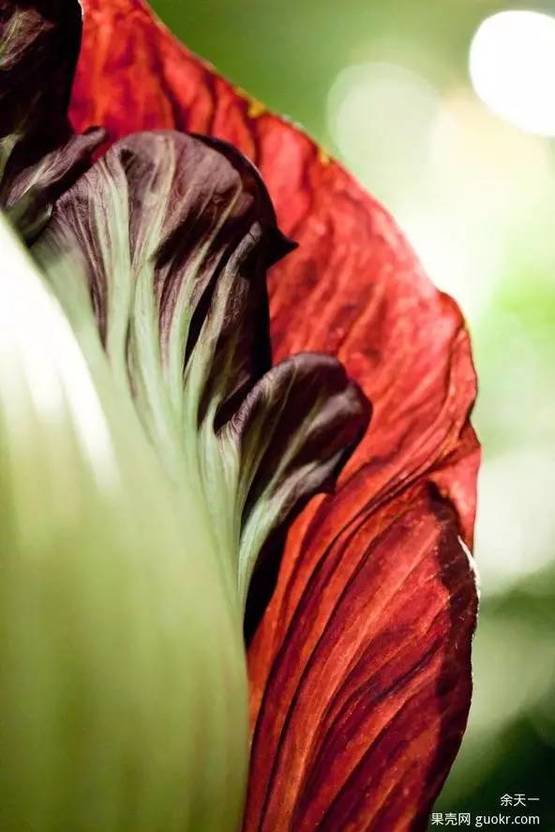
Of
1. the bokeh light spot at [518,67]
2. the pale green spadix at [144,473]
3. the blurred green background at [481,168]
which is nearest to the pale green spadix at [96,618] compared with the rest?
the pale green spadix at [144,473]

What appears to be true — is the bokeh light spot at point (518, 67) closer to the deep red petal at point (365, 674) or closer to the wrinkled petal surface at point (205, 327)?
the wrinkled petal surface at point (205, 327)

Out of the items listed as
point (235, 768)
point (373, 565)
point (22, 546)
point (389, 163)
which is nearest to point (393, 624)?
point (373, 565)

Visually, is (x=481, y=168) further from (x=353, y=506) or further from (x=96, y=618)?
(x=96, y=618)

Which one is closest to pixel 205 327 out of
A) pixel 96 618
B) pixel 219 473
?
pixel 219 473

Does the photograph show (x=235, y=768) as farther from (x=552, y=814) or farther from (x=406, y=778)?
(x=552, y=814)

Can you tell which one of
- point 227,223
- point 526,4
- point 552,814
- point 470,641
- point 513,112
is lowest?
point 552,814

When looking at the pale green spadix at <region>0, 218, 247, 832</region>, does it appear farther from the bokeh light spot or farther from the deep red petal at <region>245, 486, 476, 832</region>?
the bokeh light spot
